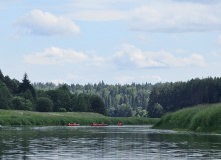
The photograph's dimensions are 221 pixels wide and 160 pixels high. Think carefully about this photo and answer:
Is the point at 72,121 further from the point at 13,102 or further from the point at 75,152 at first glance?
the point at 75,152

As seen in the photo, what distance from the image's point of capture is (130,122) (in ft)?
461

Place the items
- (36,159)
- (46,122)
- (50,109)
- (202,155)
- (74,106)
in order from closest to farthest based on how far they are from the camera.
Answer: (36,159), (202,155), (46,122), (50,109), (74,106)

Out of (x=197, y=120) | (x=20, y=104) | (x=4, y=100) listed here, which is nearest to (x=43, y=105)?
(x=20, y=104)

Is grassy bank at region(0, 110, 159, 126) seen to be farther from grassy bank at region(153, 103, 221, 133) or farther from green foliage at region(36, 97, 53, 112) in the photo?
green foliage at region(36, 97, 53, 112)

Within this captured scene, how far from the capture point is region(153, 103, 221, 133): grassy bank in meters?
52.8

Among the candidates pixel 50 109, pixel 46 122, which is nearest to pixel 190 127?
pixel 46 122

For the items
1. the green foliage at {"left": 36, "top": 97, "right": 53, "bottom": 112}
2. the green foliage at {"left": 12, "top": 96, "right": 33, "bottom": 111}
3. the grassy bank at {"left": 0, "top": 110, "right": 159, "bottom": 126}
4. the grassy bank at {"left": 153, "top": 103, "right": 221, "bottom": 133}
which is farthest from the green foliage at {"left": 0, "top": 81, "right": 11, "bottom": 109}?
the grassy bank at {"left": 153, "top": 103, "right": 221, "bottom": 133}

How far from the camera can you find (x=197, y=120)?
57594 millimetres

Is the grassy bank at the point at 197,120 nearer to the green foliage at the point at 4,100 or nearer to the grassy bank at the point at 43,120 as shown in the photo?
the grassy bank at the point at 43,120

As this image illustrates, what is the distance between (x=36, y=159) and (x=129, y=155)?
18.5ft

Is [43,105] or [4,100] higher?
[4,100]

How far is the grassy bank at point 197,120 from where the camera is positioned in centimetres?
5278

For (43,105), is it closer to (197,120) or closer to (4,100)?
(4,100)

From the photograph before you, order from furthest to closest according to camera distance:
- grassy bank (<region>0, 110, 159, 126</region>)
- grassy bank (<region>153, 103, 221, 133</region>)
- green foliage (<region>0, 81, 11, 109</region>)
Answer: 1. green foliage (<region>0, 81, 11, 109</region>)
2. grassy bank (<region>0, 110, 159, 126</region>)
3. grassy bank (<region>153, 103, 221, 133</region>)
